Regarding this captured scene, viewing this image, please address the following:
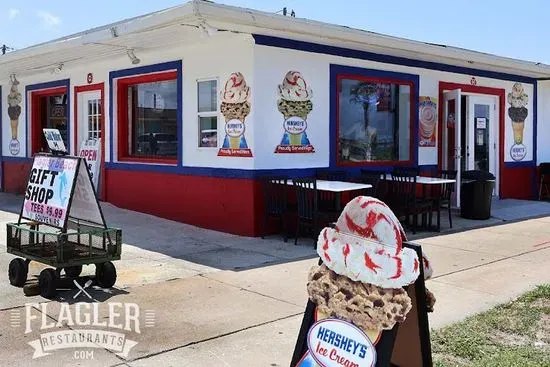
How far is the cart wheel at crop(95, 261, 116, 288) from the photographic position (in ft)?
19.3

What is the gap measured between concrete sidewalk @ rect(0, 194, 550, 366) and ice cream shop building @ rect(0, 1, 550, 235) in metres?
1.08

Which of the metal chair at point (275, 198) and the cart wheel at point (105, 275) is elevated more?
the metal chair at point (275, 198)

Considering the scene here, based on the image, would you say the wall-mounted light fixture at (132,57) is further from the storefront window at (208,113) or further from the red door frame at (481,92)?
the red door frame at (481,92)

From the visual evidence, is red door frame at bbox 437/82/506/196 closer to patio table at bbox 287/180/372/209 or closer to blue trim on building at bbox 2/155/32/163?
patio table at bbox 287/180/372/209

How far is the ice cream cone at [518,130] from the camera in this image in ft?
45.6

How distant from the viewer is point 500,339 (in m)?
4.58

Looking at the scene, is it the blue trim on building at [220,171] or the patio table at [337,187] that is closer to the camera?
the patio table at [337,187]

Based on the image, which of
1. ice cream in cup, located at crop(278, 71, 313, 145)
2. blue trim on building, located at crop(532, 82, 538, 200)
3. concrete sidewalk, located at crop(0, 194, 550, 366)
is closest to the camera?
concrete sidewalk, located at crop(0, 194, 550, 366)

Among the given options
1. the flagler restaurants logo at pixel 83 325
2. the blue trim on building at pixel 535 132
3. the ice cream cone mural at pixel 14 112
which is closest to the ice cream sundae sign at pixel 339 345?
the flagler restaurants logo at pixel 83 325

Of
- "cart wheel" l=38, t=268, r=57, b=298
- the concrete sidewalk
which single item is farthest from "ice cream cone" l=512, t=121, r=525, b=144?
"cart wheel" l=38, t=268, r=57, b=298

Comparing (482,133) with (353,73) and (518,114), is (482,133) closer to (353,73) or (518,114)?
(518,114)

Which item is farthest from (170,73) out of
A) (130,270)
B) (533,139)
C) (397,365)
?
(533,139)

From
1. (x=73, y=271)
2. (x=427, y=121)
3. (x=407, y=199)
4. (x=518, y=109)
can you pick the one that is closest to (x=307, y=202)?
(x=407, y=199)

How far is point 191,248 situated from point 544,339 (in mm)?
4810
